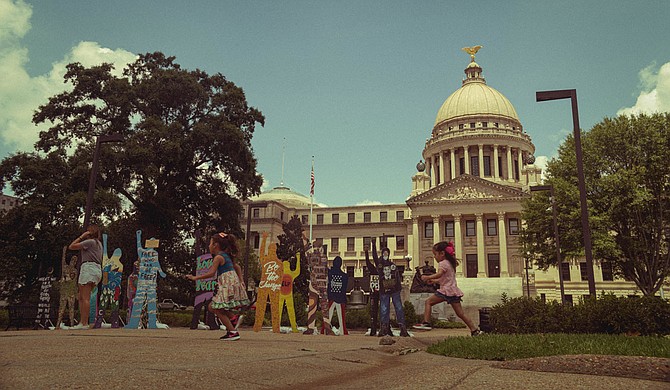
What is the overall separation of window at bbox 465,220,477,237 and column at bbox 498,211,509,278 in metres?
3.57

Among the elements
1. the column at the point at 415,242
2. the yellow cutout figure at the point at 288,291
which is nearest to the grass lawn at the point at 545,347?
the yellow cutout figure at the point at 288,291

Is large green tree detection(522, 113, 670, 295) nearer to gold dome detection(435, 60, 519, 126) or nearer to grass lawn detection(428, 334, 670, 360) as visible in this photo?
grass lawn detection(428, 334, 670, 360)

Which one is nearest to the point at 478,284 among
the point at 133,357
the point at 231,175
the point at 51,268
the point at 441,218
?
the point at 441,218

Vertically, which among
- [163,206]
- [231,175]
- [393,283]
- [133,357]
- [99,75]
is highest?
[99,75]

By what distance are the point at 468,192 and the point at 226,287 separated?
5890 cm

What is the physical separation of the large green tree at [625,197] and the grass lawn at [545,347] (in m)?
21.3

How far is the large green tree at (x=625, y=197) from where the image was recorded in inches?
1087

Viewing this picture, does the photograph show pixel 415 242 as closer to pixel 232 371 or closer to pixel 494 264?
pixel 494 264

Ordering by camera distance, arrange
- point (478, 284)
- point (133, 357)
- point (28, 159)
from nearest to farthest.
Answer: point (133, 357), point (28, 159), point (478, 284)

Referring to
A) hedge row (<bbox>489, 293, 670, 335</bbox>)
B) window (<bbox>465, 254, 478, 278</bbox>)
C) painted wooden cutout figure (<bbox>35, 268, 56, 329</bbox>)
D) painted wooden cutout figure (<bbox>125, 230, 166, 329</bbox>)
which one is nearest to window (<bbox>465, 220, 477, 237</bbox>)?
window (<bbox>465, 254, 478, 278</bbox>)

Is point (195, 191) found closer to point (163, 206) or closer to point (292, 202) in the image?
point (163, 206)

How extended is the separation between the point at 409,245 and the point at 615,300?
57867 mm

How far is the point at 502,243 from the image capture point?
62875 mm

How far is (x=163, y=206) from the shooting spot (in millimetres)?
28547
